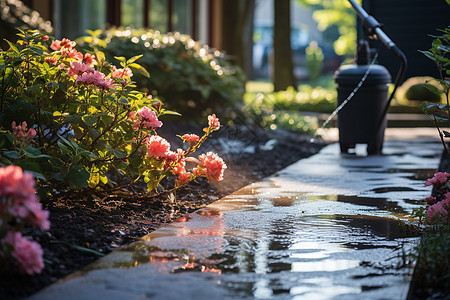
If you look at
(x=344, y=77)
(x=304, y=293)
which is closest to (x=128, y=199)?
(x=304, y=293)

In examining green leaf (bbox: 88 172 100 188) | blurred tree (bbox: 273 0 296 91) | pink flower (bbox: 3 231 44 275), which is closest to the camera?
pink flower (bbox: 3 231 44 275)

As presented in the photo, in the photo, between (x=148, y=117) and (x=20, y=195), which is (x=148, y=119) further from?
(x=20, y=195)

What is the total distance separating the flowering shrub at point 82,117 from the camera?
5.47 metres

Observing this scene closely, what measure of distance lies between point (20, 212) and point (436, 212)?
2777mm

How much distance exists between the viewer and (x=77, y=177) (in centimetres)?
530

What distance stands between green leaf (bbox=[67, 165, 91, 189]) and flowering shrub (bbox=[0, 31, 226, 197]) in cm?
1

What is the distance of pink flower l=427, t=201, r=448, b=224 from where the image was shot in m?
5.07

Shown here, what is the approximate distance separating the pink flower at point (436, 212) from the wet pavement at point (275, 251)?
21 centimetres

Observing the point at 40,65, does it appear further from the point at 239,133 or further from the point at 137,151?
the point at 239,133

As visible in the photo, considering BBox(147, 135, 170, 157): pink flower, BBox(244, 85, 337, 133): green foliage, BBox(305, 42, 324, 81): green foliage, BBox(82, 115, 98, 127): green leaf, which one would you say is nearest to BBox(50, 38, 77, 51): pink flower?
BBox(82, 115, 98, 127): green leaf

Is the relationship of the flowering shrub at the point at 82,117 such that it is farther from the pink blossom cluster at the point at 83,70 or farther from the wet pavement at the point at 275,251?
the wet pavement at the point at 275,251

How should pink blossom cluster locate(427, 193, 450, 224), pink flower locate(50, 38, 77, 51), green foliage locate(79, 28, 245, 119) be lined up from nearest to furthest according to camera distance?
pink blossom cluster locate(427, 193, 450, 224) → pink flower locate(50, 38, 77, 51) → green foliage locate(79, 28, 245, 119)

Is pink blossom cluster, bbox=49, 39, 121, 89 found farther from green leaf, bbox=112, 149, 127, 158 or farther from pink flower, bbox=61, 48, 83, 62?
green leaf, bbox=112, 149, 127, 158

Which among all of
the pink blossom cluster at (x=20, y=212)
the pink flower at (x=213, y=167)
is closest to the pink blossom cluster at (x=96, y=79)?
the pink flower at (x=213, y=167)
